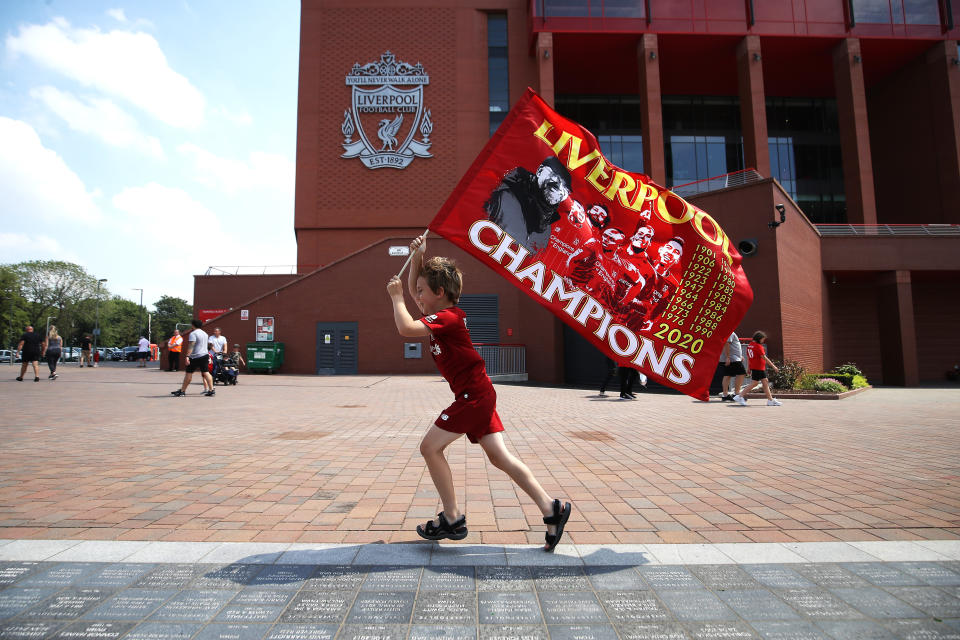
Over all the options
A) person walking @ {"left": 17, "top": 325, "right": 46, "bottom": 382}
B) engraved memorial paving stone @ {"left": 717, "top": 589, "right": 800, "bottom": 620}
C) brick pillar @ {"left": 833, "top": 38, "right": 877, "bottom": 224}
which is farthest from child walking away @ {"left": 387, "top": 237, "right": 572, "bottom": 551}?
brick pillar @ {"left": 833, "top": 38, "right": 877, "bottom": 224}

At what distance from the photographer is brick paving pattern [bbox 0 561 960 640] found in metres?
2.00

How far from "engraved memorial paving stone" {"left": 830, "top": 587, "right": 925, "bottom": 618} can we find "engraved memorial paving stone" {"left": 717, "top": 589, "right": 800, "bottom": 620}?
1.07 feet

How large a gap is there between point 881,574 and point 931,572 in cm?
28

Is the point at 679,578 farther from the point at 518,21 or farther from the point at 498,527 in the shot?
the point at 518,21

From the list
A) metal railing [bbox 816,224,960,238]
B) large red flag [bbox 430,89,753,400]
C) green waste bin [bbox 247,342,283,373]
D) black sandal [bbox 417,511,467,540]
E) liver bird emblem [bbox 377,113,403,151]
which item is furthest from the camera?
liver bird emblem [bbox 377,113,403,151]

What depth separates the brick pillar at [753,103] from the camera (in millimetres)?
25953

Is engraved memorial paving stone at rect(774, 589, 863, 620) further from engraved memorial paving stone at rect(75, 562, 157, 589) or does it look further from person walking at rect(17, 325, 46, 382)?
person walking at rect(17, 325, 46, 382)

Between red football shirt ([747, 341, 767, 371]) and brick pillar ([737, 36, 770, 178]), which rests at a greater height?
brick pillar ([737, 36, 770, 178])

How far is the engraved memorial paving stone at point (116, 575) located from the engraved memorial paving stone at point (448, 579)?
56.9 inches

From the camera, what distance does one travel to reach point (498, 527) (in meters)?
3.32

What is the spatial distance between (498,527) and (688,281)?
2274 mm

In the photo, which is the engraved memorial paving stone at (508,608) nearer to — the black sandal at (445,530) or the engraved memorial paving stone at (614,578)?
the engraved memorial paving stone at (614,578)

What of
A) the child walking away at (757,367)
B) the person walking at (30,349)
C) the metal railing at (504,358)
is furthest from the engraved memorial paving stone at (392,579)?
the person walking at (30,349)

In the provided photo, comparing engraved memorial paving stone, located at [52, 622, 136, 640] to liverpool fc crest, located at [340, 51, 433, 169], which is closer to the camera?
engraved memorial paving stone, located at [52, 622, 136, 640]
